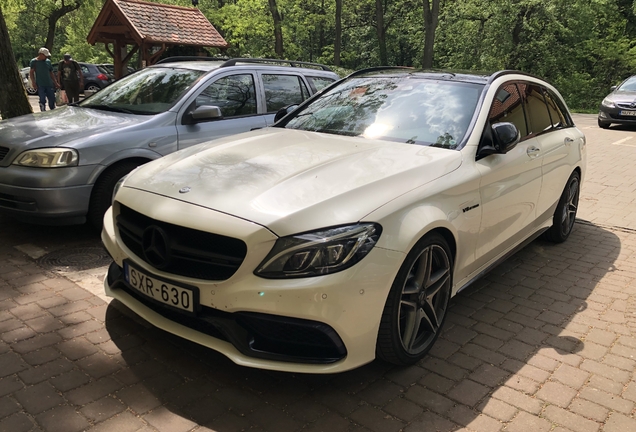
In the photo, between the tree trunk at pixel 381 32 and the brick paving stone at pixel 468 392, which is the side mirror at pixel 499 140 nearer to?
the brick paving stone at pixel 468 392

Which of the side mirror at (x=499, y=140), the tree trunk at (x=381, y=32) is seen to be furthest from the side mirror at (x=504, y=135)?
the tree trunk at (x=381, y=32)

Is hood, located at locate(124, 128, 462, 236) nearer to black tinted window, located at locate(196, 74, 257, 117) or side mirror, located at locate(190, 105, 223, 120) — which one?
side mirror, located at locate(190, 105, 223, 120)

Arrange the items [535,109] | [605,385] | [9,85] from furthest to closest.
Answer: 1. [9,85]
2. [535,109]
3. [605,385]

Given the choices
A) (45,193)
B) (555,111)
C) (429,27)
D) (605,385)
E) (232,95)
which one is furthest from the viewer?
(429,27)

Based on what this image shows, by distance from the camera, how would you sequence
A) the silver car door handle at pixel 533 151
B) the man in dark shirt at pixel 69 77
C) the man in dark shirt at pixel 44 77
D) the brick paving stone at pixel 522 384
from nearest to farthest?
the brick paving stone at pixel 522 384, the silver car door handle at pixel 533 151, the man in dark shirt at pixel 44 77, the man in dark shirt at pixel 69 77

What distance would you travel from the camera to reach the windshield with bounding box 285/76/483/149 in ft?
12.3

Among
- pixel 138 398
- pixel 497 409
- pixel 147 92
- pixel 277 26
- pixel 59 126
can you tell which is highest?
pixel 277 26

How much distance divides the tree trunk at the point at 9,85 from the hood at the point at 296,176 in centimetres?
556

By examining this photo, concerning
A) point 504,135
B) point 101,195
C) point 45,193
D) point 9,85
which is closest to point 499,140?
point 504,135

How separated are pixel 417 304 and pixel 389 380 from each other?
0.46 m

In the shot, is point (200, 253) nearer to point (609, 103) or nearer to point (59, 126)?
point (59, 126)

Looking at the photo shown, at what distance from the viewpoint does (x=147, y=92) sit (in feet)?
19.1

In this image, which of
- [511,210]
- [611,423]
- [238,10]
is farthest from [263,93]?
[238,10]

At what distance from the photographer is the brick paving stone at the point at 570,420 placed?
107 inches
